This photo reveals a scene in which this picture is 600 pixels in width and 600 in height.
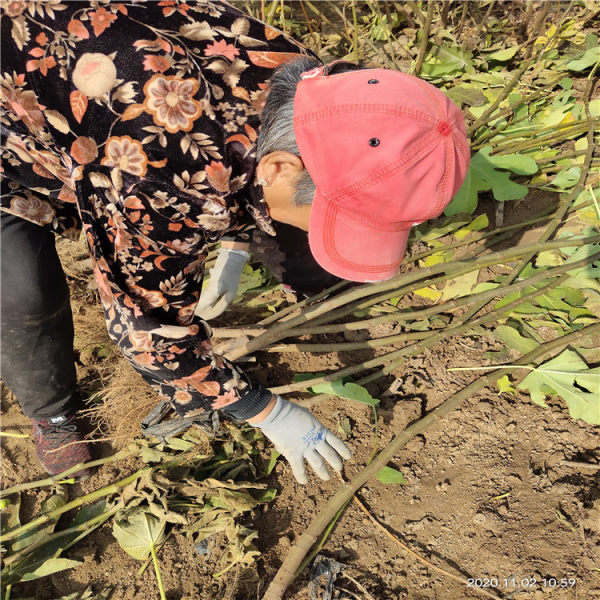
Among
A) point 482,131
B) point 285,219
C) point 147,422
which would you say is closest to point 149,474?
point 147,422

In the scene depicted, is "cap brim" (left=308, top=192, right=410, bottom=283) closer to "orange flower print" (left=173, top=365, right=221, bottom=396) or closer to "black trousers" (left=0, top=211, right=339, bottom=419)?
"orange flower print" (left=173, top=365, right=221, bottom=396)

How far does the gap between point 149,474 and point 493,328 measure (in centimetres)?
116

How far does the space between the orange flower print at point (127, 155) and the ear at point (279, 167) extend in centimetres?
22

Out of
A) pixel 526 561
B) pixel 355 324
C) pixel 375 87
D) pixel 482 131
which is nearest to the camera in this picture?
pixel 375 87

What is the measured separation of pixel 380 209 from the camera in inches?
39.2

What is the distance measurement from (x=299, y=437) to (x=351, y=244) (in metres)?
0.60

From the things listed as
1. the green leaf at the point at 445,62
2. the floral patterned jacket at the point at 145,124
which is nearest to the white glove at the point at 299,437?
the floral patterned jacket at the point at 145,124

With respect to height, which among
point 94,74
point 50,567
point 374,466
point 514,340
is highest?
point 94,74

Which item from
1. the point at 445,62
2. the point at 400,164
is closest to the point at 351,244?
the point at 400,164

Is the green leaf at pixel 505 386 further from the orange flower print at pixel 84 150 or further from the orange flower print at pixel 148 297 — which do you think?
the orange flower print at pixel 84 150

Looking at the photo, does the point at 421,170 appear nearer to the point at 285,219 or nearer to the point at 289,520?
the point at 285,219

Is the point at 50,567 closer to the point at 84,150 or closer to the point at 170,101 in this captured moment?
the point at 84,150

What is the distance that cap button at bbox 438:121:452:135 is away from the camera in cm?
92

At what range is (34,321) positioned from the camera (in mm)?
1470
